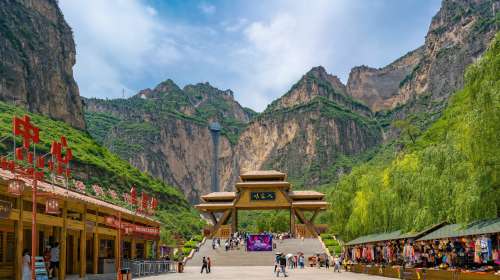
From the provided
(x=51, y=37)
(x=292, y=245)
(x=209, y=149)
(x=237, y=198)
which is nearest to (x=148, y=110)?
(x=209, y=149)

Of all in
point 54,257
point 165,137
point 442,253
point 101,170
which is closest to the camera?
point 54,257

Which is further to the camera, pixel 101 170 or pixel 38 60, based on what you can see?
pixel 38 60

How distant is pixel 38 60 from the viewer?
301ft

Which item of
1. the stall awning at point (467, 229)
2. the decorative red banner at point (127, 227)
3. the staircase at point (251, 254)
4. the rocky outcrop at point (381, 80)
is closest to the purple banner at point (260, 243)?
the staircase at point (251, 254)

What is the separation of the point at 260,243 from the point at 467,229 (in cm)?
2969

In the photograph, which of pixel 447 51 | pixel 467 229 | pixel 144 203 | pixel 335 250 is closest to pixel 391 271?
pixel 467 229

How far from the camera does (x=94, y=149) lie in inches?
3492

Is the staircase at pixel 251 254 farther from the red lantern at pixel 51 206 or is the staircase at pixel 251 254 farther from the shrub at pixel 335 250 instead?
the red lantern at pixel 51 206

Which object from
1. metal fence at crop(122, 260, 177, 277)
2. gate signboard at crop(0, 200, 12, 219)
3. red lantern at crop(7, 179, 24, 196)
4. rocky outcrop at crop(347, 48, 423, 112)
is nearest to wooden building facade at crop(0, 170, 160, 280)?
gate signboard at crop(0, 200, 12, 219)

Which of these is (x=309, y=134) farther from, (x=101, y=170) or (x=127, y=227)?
(x=127, y=227)

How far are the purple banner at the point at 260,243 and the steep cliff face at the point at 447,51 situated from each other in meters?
81.0

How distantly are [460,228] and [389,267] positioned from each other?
7849mm

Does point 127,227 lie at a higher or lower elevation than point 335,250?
higher

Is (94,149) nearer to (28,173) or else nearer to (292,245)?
(292,245)
